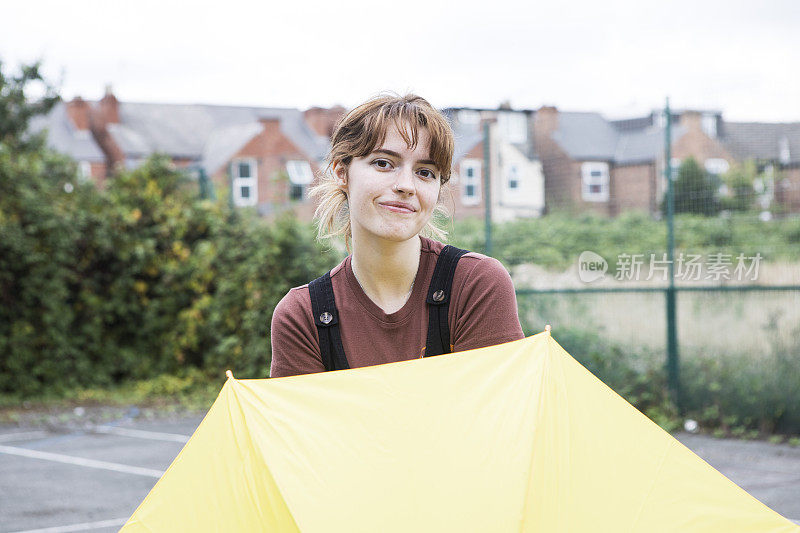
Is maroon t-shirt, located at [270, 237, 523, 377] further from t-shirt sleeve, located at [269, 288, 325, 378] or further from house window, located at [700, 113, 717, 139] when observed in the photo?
house window, located at [700, 113, 717, 139]

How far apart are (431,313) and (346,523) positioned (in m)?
0.77

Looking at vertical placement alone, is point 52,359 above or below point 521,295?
below

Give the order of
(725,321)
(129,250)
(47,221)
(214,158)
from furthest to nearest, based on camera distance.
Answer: (214,158) < (129,250) < (47,221) < (725,321)

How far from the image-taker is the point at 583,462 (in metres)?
2.21

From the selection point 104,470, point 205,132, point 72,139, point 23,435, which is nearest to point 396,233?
point 104,470

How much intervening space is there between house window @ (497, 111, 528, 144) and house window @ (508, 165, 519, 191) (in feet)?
1.05

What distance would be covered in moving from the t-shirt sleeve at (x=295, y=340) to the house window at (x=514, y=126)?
7962 mm

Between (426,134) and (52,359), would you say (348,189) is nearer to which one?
(426,134)

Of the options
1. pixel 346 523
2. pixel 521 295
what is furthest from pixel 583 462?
pixel 521 295

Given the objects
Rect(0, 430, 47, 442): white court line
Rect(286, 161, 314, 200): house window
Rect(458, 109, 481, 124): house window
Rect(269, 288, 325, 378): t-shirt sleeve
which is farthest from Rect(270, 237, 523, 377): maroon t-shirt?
Rect(286, 161, 314, 200): house window

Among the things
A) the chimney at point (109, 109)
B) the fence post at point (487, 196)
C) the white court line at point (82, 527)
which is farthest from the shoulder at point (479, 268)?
the chimney at point (109, 109)

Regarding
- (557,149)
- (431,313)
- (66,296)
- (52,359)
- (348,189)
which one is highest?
(557,149)

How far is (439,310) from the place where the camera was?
103 inches

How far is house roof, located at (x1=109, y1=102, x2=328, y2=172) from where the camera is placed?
2009 inches
